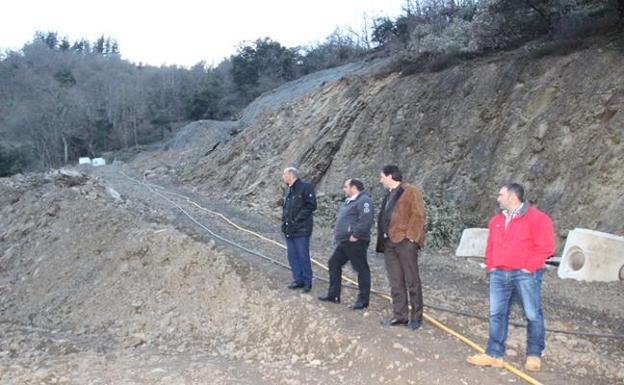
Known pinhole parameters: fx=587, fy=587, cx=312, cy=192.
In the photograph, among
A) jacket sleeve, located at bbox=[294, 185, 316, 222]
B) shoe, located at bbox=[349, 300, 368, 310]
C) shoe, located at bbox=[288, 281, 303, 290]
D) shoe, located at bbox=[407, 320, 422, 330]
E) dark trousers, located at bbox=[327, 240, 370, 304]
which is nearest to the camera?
shoe, located at bbox=[407, 320, 422, 330]

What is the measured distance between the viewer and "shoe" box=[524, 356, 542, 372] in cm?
536

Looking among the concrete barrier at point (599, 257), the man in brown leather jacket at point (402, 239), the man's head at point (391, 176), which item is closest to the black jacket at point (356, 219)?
the man in brown leather jacket at point (402, 239)

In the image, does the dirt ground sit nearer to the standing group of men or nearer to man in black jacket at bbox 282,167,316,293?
the standing group of men

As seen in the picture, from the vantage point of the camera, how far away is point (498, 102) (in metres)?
14.1

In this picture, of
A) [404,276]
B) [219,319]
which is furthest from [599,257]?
[219,319]

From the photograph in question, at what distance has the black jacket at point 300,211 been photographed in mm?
7875

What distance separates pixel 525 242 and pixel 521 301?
1.85 feet

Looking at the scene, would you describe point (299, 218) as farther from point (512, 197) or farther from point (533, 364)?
point (533, 364)

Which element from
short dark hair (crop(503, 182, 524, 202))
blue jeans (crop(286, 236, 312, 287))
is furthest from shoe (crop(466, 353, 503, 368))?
blue jeans (crop(286, 236, 312, 287))

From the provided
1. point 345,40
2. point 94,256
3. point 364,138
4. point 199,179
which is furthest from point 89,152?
point 94,256

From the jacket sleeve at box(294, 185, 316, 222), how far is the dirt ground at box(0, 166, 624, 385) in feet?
3.56

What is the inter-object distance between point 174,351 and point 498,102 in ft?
32.8

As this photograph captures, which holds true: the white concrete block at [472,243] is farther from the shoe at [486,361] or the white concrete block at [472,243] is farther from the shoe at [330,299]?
the shoe at [486,361]

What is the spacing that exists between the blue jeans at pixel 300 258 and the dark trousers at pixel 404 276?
1.64 metres
